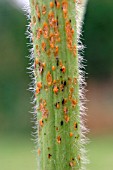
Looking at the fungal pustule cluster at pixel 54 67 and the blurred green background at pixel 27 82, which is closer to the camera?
the fungal pustule cluster at pixel 54 67

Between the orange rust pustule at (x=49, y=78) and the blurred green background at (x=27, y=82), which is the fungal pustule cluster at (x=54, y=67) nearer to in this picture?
the orange rust pustule at (x=49, y=78)

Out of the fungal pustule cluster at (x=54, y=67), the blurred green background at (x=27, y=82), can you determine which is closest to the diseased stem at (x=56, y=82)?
the fungal pustule cluster at (x=54, y=67)

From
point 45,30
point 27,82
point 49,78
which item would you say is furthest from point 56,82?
point 27,82

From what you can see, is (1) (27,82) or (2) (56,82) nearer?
(2) (56,82)

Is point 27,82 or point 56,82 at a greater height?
point 27,82

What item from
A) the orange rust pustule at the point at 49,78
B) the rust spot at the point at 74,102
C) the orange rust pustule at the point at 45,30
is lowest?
the rust spot at the point at 74,102

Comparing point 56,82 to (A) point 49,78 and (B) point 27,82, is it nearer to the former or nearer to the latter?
(A) point 49,78

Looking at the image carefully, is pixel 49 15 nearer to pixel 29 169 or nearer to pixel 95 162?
pixel 29 169
